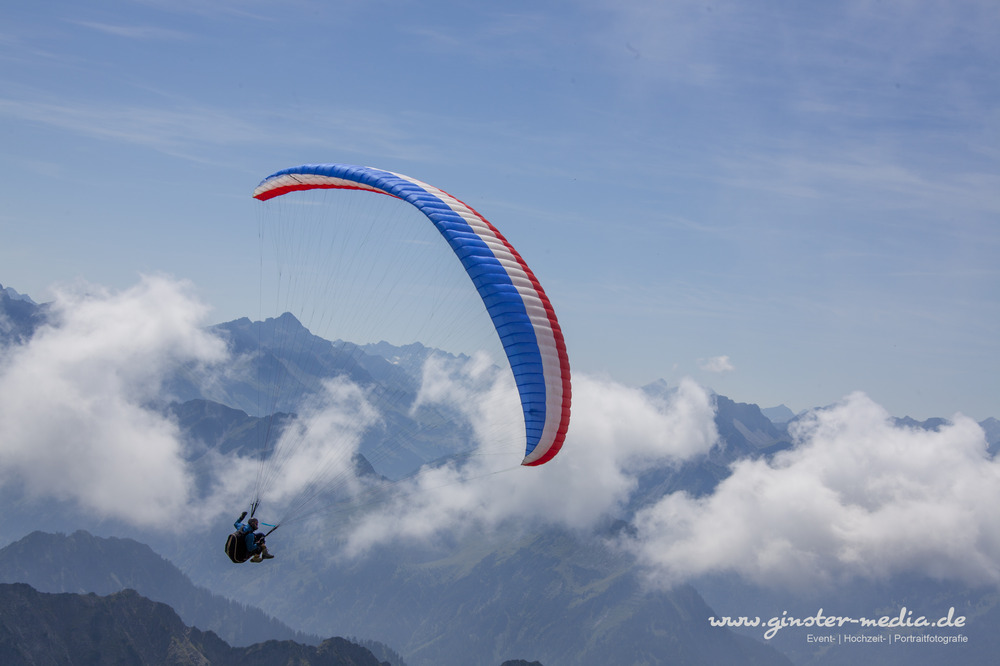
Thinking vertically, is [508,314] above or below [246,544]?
above

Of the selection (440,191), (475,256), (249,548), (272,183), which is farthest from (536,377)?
(272,183)

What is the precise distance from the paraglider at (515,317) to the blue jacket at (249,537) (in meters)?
0.04

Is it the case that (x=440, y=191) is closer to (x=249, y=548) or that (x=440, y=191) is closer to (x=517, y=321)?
(x=517, y=321)

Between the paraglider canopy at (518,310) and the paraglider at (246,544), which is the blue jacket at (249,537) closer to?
the paraglider at (246,544)

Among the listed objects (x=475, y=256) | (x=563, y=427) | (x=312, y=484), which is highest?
(x=475, y=256)

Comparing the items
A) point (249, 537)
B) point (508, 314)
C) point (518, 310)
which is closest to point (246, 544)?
point (249, 537)

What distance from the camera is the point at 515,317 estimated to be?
3189 cm

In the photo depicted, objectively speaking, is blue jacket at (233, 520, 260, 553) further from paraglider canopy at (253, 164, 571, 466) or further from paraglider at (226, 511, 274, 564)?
paraglider canopy at (253, 164, 571, 466)

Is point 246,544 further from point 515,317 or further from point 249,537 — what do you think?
point 515,317

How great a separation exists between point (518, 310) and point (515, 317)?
35 centimetres

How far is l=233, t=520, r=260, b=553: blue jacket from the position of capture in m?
31.3

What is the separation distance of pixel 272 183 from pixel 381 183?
7.41 metres

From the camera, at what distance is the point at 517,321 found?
3188 cm

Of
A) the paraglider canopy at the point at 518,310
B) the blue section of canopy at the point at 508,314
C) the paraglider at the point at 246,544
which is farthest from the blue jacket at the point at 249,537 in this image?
the blue section of canopy at the point at 508,314
